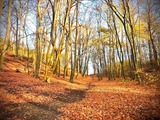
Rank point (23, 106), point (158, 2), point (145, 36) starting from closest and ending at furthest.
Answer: point (23, 106) < point (158, 2) < point (145, 36)

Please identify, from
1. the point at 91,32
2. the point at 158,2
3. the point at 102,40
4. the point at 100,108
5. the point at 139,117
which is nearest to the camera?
the point at 139,117

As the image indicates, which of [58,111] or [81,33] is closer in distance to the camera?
[58,111]

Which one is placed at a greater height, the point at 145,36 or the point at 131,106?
the point at 145,36

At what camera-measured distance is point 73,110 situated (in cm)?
692

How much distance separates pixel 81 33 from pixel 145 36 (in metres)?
15.0

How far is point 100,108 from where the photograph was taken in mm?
7117

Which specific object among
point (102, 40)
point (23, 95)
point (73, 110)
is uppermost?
point (102, 40)

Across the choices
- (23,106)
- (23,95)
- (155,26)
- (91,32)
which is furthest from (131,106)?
(91,32)

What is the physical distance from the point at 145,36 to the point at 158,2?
26.4ft

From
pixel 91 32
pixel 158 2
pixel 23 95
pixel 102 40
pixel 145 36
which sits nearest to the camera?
pixel 23 95

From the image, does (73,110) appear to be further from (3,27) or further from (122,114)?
(3,27)

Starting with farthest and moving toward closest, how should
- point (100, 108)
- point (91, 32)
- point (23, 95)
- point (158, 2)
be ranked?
point (91, 32), point (158, 2), point (23, 95), point (100, 108)

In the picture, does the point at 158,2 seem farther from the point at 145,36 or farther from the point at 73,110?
the point at 73,110

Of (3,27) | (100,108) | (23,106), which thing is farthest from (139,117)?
(3,27)
